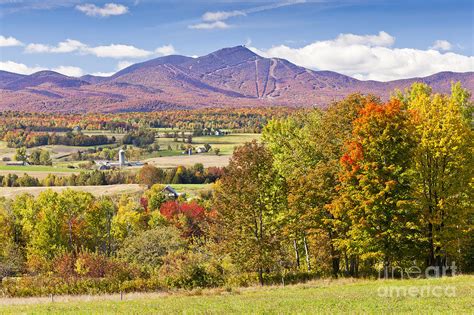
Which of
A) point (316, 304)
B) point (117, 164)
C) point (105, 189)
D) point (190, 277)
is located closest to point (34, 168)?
point (117, 164)

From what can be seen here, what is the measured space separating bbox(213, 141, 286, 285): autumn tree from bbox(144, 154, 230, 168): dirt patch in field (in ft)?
353

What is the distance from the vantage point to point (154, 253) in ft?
200

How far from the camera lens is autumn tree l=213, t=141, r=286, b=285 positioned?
128 ft

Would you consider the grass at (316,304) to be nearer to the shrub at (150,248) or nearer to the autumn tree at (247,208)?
the autumn tree at (247,208)

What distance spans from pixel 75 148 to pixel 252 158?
167801 mm

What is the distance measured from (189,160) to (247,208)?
122247 mm

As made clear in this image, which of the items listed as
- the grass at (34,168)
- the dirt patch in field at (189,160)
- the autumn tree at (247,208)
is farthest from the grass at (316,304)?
the grass at (34,168)

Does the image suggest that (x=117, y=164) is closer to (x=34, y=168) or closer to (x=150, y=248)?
(x=34, y=168)

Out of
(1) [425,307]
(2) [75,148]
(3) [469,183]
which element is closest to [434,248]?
(3) [469,183]

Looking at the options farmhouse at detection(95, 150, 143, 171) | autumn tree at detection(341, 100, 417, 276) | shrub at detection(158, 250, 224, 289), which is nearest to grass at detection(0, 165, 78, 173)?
farmhouse at detection(95, 150, 143, 171)

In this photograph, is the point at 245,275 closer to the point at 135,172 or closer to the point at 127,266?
the point at 127,266

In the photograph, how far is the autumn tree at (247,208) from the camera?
128ft

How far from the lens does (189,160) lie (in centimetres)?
16100

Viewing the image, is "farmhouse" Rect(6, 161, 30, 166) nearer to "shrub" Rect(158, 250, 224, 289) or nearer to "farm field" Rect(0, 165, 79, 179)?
"farm field" Rect(0, 165, 79, 179)
